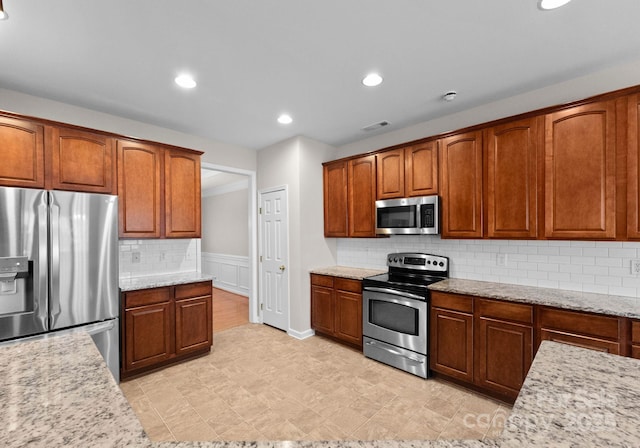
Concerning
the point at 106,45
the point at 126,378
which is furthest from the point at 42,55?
the point at 126,378

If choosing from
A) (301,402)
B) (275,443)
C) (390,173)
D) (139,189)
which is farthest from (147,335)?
(390,173)

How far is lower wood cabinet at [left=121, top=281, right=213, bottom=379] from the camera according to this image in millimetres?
2854

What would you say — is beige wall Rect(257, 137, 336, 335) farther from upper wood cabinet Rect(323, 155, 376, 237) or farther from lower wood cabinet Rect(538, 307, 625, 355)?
lower wood cabinet Rect(538, 307, 625, 355)

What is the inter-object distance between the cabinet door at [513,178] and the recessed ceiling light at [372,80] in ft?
3.88

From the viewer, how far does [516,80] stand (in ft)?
8.50

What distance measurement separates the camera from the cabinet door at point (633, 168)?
2123 millimetres

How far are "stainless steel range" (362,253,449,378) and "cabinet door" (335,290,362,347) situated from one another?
0.11m

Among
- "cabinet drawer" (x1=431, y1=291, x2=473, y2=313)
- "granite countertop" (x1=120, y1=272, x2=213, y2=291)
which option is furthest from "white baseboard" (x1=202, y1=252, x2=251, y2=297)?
"cabinet drawer" (x1=431, y1=291, x2=473, y2=313)

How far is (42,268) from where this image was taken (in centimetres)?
239

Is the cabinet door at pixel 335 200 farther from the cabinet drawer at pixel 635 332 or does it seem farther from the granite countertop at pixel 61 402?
the granite countertop at pixel 61 402

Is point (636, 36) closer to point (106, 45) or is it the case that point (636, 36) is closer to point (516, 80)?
point (516, 80)

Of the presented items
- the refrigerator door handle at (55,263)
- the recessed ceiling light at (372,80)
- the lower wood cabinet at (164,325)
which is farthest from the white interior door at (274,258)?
the refrigerator door handle at (55,263)

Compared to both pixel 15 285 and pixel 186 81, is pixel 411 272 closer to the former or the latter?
pixel 186 81

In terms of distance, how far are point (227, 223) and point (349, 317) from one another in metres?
4.29
